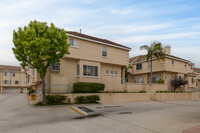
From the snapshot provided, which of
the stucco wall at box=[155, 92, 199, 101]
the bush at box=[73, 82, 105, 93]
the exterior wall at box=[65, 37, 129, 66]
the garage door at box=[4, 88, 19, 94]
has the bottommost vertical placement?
the garage door at box=[4, 88, 19, 94]

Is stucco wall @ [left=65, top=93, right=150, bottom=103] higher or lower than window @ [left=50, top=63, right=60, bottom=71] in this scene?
lower

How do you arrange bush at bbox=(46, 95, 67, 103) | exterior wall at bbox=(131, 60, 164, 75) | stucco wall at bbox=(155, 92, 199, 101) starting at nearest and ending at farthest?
bush at bbox=(46, 95, 67, 103) → stucco wall at bbox=(155, 92, 199, 101) → exterior wall at bbox=(131, 60, 164, 75)

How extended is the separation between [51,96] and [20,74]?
50344mm

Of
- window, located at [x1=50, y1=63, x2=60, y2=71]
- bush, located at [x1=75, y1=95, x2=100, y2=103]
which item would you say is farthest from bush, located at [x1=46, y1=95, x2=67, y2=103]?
window, located at [x1=50, y1=63, x2=60, y2=71]

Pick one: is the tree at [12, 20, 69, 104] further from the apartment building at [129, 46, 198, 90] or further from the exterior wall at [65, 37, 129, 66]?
the apartment building at [129, 46, 198, 90]

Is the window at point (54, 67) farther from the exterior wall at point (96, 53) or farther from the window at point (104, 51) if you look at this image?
the window at point (104, 51)

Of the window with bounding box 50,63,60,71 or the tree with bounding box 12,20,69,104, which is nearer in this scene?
the tree with bounding box 12,20,69,104

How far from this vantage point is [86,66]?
22.4 meters

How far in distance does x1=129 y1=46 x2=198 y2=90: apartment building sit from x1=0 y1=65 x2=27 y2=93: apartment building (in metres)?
43.7

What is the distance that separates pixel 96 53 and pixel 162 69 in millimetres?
15759

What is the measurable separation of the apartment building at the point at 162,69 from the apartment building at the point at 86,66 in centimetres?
675

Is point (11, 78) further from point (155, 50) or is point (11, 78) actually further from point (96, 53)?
point (155, 50)

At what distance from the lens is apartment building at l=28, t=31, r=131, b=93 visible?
2028 cm

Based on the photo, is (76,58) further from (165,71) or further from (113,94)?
(165,71)
